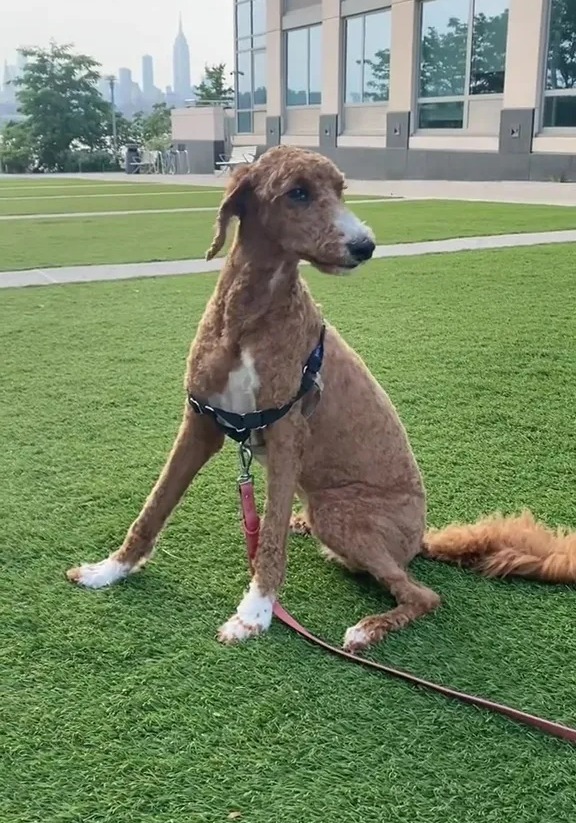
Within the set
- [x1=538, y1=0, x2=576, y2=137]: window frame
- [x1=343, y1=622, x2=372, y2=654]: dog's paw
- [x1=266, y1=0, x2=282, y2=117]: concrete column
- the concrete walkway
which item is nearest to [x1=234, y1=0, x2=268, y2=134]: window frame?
[x1=266, y1=0, x2=282, y2=117]: concrete column

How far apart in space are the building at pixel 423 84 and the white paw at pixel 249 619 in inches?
744

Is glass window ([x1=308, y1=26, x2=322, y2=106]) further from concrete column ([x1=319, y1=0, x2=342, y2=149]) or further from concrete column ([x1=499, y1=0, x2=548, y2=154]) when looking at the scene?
concrete column ([x1=499, y1=0, x2=548, y2=154])

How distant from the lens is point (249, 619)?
8.61ft

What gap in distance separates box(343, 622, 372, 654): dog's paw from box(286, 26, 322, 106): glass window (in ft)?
95.2

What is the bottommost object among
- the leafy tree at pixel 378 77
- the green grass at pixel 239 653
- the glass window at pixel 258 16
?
the green grass at pixel 239 653

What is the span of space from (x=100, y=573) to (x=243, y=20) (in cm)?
3555

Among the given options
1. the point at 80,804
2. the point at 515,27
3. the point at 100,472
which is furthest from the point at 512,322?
the point at 515,27

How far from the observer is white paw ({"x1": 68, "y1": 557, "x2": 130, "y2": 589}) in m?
2.88

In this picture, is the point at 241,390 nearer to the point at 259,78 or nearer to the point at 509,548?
the point at 509,548

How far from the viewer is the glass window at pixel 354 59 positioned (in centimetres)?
2655

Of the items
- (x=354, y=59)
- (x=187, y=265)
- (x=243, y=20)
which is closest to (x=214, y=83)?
(x=243, y=20)

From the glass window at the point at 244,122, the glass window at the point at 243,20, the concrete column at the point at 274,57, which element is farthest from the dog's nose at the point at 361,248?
the glass window at the point at 243,20

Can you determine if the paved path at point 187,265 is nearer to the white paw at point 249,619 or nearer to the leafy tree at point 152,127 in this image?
the white paw at point 249,619

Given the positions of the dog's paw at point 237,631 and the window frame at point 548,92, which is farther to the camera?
the window frame at point 548,92
